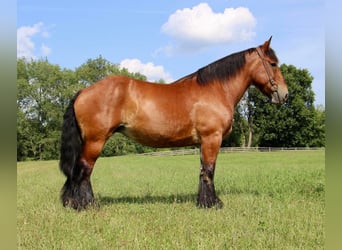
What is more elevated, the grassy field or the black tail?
the black tail

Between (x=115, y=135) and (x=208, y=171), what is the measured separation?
42.8m

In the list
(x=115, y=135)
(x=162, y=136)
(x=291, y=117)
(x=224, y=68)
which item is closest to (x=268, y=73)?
(x=224, y=68)

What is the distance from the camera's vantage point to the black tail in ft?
19.8

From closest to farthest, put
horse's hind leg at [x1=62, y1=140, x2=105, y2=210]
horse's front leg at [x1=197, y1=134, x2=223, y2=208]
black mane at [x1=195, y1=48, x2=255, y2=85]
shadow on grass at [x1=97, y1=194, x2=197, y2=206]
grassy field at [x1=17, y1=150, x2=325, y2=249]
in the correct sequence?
grassy field at [x1=17, y1=150, x2=325, y2=249]
horse's hind leg at [x1=62, y1=140, x2=105, y2=210]
horse's front leg at [x1=197, y1=134, x2=223, y2=208]
black mane at [x1=195, y1=48, x2=255, y2=85]
shadow on grass at [x1=97, y1=194, x2=197, y2=206]

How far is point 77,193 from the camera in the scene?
5.99 m

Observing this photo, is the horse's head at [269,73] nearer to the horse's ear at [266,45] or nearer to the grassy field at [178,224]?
the horse's ear at [266,45]

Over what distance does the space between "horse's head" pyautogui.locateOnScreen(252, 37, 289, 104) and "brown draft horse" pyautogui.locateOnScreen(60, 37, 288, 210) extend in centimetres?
22

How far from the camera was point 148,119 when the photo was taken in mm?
6133

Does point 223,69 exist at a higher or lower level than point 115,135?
higher

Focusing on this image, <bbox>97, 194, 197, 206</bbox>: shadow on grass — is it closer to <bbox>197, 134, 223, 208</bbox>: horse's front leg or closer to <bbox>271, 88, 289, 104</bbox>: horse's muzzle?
<bbox>197, 134, 223, 208</bbox>: horse's front leg

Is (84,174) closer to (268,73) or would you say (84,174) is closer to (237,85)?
(237,85)

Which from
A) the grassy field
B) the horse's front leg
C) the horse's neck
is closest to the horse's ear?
the horse's neck
